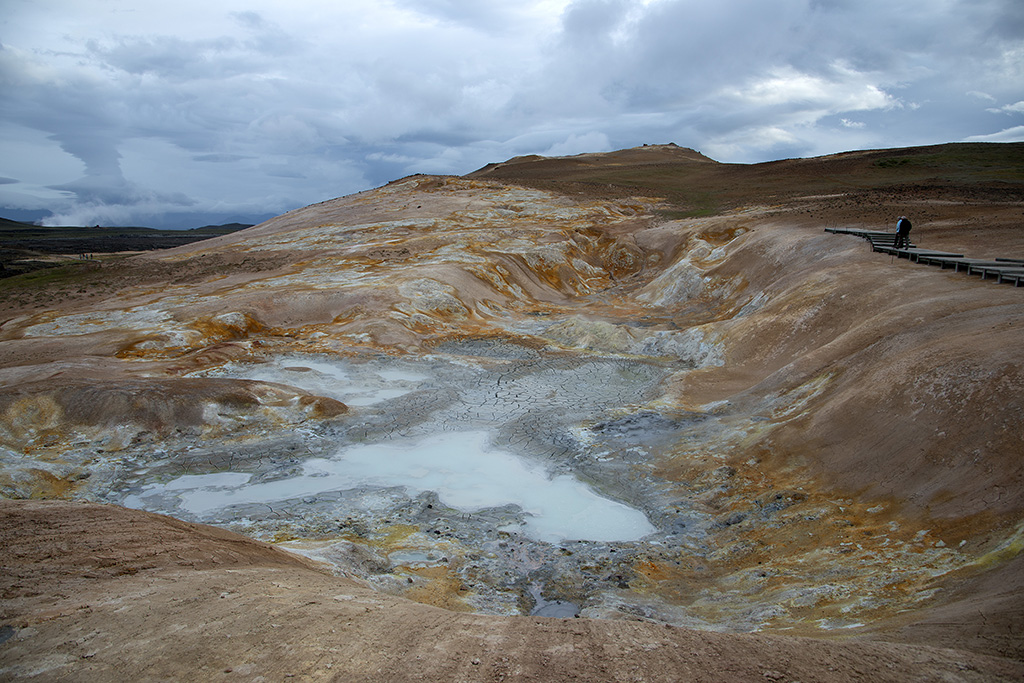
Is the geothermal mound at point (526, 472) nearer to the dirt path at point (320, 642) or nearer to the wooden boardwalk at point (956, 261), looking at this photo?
the dirt path at point (320, 642)

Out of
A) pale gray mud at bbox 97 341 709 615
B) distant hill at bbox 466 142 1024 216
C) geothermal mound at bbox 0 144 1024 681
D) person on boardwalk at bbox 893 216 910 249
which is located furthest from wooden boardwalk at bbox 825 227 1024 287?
distant hill at bbox 466 142 1024 216

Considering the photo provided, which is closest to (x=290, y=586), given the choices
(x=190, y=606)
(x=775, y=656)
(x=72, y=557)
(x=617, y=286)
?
(x=190, y=606)

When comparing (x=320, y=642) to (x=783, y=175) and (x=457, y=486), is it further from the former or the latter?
(x=783, y=175)

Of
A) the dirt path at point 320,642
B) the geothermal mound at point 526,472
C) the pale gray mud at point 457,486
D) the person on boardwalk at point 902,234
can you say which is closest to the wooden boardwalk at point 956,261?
the person on boardwalk at point 902,234

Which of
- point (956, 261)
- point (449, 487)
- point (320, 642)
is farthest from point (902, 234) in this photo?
point (320, 642)

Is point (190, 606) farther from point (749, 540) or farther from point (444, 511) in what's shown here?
point (749, 540)
